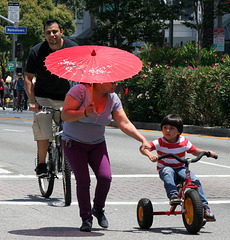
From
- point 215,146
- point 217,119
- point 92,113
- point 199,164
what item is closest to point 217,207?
point 92,113

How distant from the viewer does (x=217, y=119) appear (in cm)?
1936

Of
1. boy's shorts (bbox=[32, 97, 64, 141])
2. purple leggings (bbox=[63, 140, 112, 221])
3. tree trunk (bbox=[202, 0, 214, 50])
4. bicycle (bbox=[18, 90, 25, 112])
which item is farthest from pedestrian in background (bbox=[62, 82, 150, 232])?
bicycle (bbox=[18, 90, 25, 112])

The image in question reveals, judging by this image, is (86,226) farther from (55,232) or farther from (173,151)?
(173,151)

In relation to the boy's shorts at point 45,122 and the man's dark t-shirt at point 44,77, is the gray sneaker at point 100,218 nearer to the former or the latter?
the boy's shorts at point 45,122

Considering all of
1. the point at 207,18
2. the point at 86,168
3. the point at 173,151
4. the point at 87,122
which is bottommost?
the point at 86,168

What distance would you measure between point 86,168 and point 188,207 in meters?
1.00

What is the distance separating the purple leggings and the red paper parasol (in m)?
0.68

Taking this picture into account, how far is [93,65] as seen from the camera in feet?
20.8

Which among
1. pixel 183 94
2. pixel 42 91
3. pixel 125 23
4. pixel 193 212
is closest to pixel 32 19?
pixel 125 23

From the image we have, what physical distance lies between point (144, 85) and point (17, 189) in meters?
12.3

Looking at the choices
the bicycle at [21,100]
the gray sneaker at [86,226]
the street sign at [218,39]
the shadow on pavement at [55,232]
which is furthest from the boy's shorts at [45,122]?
the bicycle at [21,100]

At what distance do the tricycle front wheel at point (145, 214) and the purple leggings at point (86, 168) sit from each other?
0.42m

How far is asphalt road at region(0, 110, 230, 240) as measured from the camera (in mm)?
6574

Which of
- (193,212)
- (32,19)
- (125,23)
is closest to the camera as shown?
(193,212)
